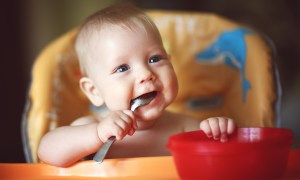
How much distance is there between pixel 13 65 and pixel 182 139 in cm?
137

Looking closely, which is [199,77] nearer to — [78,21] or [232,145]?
[232,145]

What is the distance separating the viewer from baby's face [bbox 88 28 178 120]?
0.75 meters

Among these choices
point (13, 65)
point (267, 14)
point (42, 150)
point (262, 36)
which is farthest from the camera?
point (267, 14)

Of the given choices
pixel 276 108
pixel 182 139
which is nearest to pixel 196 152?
pixel 182 139

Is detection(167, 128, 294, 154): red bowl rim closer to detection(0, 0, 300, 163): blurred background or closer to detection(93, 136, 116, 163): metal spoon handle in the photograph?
detection(93, 136, 116, 163): metal spoon handle

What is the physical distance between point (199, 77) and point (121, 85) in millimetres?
475

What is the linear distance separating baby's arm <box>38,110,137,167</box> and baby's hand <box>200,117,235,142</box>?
109 mm

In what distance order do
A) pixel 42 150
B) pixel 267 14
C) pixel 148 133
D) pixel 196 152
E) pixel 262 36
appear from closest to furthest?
pixel 196 152 → pixel 42 150 → pixel 148 133 → pixel 262 36 → pixel 267 14

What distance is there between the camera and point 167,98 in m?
0.78

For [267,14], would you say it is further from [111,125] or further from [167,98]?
[111,125]

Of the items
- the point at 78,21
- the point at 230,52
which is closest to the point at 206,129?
the point at 230,52

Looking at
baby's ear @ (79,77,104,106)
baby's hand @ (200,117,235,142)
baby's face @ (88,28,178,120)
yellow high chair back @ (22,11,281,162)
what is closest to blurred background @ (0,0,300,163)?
yellow high chair back @ (22,11,281,162)

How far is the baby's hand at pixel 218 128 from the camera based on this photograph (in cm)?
66

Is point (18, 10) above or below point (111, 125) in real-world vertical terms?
above
